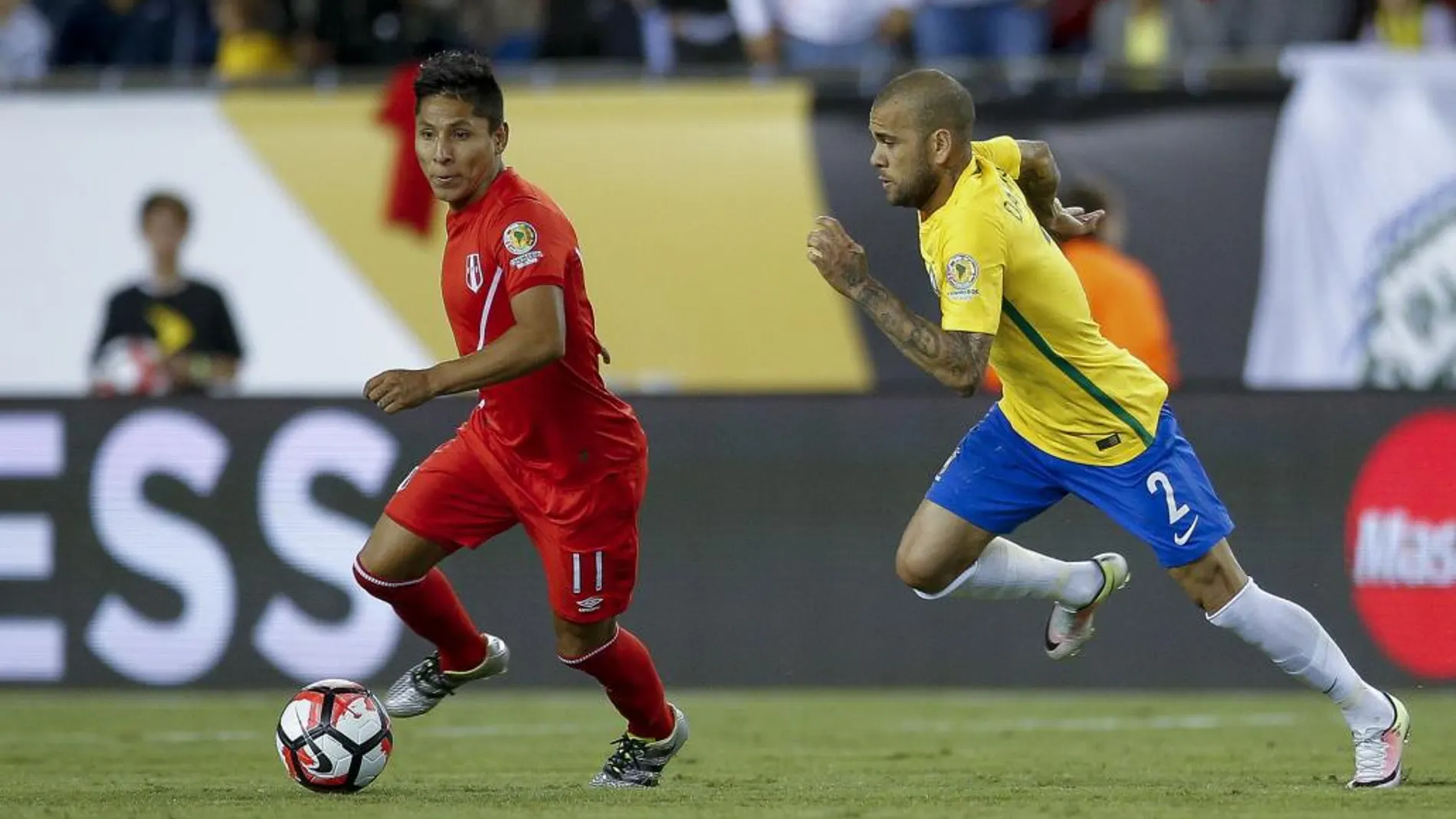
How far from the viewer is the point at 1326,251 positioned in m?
13.1

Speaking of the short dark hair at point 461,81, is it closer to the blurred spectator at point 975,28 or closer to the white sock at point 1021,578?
the white sock at point 1021,578

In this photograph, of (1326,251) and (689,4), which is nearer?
(1326,251)

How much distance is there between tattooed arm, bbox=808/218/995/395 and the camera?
6.88 m

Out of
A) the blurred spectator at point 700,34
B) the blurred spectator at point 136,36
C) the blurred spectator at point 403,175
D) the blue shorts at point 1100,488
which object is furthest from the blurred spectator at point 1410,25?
the blurred spectator at point 136,36

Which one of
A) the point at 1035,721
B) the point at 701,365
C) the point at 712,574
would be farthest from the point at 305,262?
the point at 1035,721

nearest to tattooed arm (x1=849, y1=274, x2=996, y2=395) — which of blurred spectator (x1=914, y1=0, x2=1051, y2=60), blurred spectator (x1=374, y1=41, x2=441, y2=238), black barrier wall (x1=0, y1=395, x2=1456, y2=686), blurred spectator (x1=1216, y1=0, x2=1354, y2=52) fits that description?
black barrier wall (x1=0, y1=395, x2=1456, y2=686)

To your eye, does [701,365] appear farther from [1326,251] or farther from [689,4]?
[1326,251]

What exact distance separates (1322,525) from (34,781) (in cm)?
612

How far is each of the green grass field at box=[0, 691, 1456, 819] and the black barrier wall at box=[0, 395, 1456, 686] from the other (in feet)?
0.73

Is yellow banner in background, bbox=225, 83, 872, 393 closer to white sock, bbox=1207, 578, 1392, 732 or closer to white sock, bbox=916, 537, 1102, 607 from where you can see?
white sock, bbox=916, 537, 1102, 607

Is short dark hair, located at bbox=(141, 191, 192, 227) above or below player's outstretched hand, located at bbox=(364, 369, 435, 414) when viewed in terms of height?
below

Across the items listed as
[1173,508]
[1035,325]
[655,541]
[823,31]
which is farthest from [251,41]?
[1173,508]

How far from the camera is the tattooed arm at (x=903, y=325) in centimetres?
688

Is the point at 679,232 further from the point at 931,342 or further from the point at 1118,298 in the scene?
the point at 931,342
